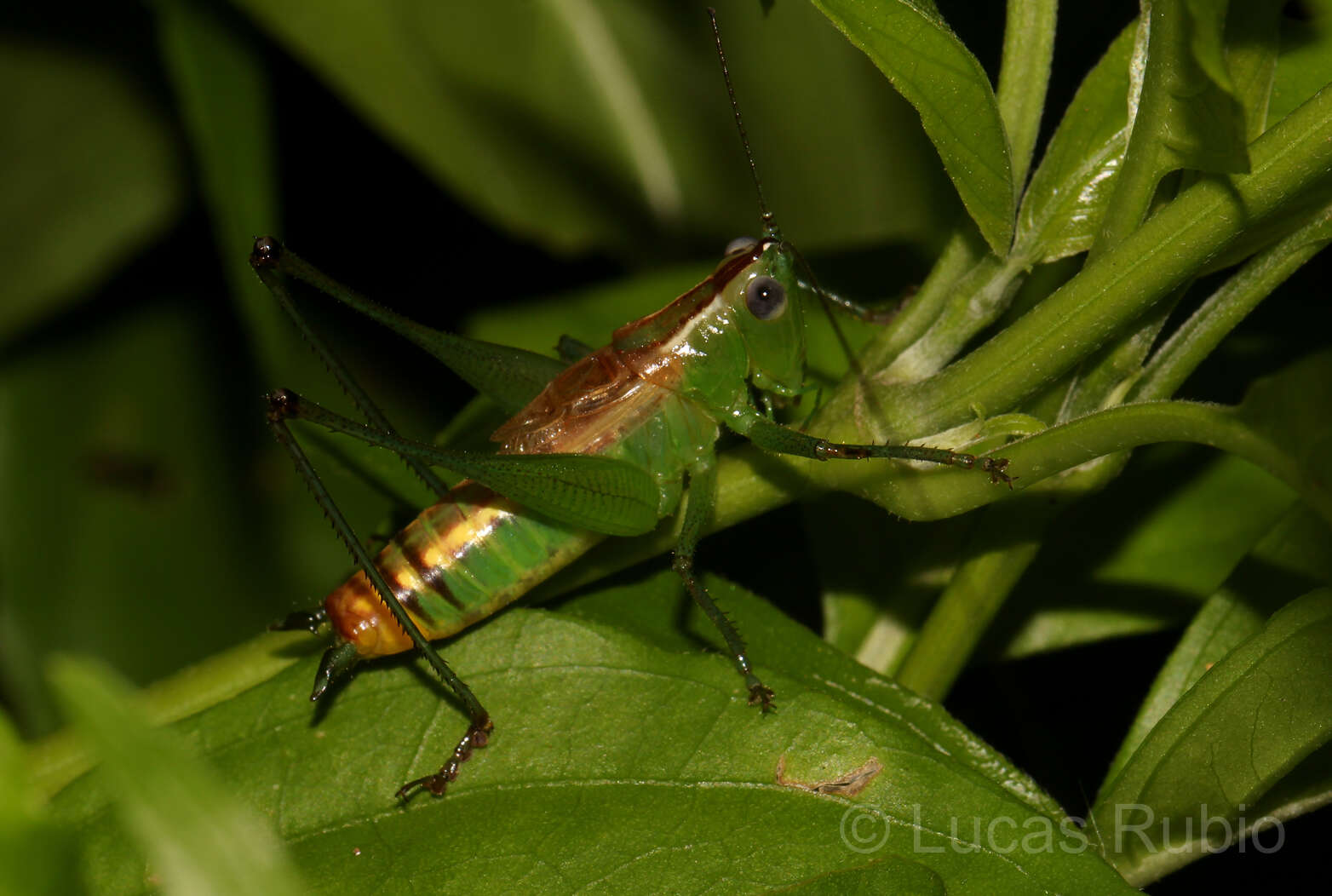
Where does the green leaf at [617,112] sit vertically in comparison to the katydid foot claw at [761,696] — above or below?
above

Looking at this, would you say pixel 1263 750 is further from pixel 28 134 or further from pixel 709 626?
pixel 28 134

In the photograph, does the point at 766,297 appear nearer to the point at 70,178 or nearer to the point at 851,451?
the point at 851,451

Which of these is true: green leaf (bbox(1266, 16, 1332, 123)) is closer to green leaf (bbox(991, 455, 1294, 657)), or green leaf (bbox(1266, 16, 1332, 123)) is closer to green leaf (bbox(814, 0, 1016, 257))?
green leaf (bbox(814, 0, 1016, 257))

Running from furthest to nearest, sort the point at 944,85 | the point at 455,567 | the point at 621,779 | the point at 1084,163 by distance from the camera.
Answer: the point at 455,567, the point at 1084,163, the point at 621,779, the point at 944,85

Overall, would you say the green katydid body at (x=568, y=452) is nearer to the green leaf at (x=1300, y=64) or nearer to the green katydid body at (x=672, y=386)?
the green katydid body at (x=672, y=386)

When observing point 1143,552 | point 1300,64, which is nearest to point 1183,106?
point 1300,64

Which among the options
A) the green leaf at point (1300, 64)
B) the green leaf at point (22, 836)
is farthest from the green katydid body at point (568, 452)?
the green leaf at point (22, 836)
